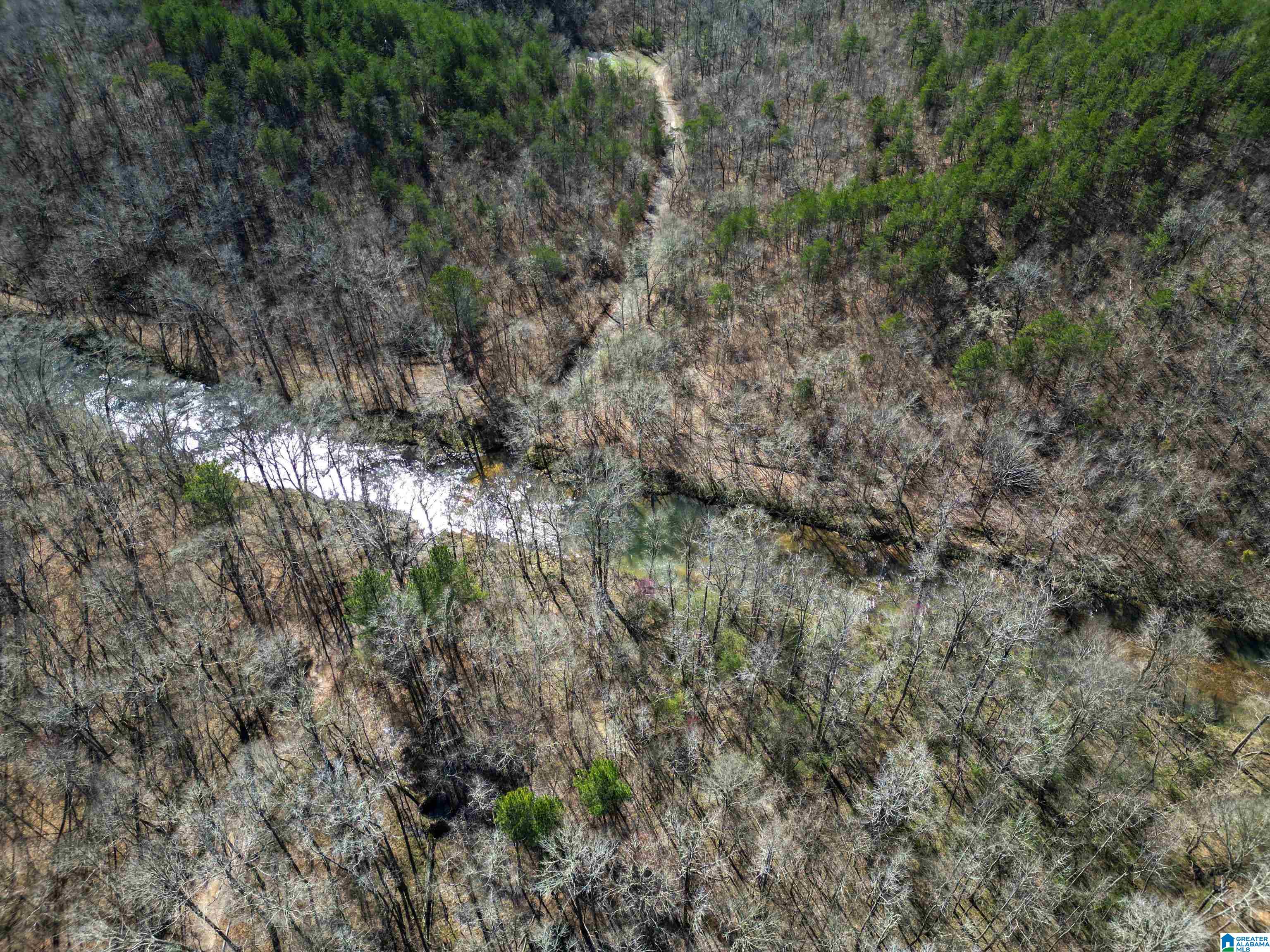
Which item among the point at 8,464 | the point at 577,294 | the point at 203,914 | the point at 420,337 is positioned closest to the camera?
the point at 203,914

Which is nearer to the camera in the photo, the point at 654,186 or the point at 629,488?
the point at 629,488

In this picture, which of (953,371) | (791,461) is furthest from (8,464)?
(953,371)

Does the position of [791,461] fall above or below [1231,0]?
below

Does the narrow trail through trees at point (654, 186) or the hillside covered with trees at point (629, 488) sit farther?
the narrow trail through trees at point (654, 186)

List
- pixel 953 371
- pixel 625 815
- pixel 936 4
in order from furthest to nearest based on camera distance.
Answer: pixel 936 4, pixel 953 371, pixel 625 815

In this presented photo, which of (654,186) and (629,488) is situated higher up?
(654,186)

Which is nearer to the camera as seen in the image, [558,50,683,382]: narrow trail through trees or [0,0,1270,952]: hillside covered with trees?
[0,0,1270,952]: hillside covered with trees

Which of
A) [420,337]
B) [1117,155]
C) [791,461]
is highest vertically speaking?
[1117,155]

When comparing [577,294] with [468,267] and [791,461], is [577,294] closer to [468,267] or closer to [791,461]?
[468,267]
